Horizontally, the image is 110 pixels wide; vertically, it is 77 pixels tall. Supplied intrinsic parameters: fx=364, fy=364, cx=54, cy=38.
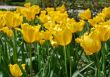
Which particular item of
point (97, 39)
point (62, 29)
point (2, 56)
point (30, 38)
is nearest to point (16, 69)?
point (30, 38)

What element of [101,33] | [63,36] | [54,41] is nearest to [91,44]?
[101,33]

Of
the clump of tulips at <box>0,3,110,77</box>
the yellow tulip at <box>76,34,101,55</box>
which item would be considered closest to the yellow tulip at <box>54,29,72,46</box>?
the clump of tulips at <box>0,3,110,77</box>

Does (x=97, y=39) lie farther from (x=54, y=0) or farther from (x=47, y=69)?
(x=54, y=0)

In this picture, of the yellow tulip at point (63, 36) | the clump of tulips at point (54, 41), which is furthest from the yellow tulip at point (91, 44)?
the yellow tulip at point (63, 36)

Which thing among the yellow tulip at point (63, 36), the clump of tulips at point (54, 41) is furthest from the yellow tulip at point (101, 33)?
the yellow tulip at point (63, 36)

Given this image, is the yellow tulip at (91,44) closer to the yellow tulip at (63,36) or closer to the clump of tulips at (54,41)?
the clump of tulips at (54,41)

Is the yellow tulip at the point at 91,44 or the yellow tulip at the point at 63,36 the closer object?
the yellow tulip at the point at 91,44

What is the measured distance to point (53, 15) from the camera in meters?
3.95

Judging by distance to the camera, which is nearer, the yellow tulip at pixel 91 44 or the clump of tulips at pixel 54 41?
the yellow tulip at pixel 91 44

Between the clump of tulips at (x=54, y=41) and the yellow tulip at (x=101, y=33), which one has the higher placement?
the yellow tulip at (x=101, y=33)

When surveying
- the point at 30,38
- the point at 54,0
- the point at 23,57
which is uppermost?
the point at 30,38

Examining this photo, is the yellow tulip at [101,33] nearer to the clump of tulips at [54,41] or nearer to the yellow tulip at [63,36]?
the clump of tulips at [54,41]

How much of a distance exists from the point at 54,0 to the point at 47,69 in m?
9.45

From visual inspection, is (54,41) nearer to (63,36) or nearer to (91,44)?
(63,36)
